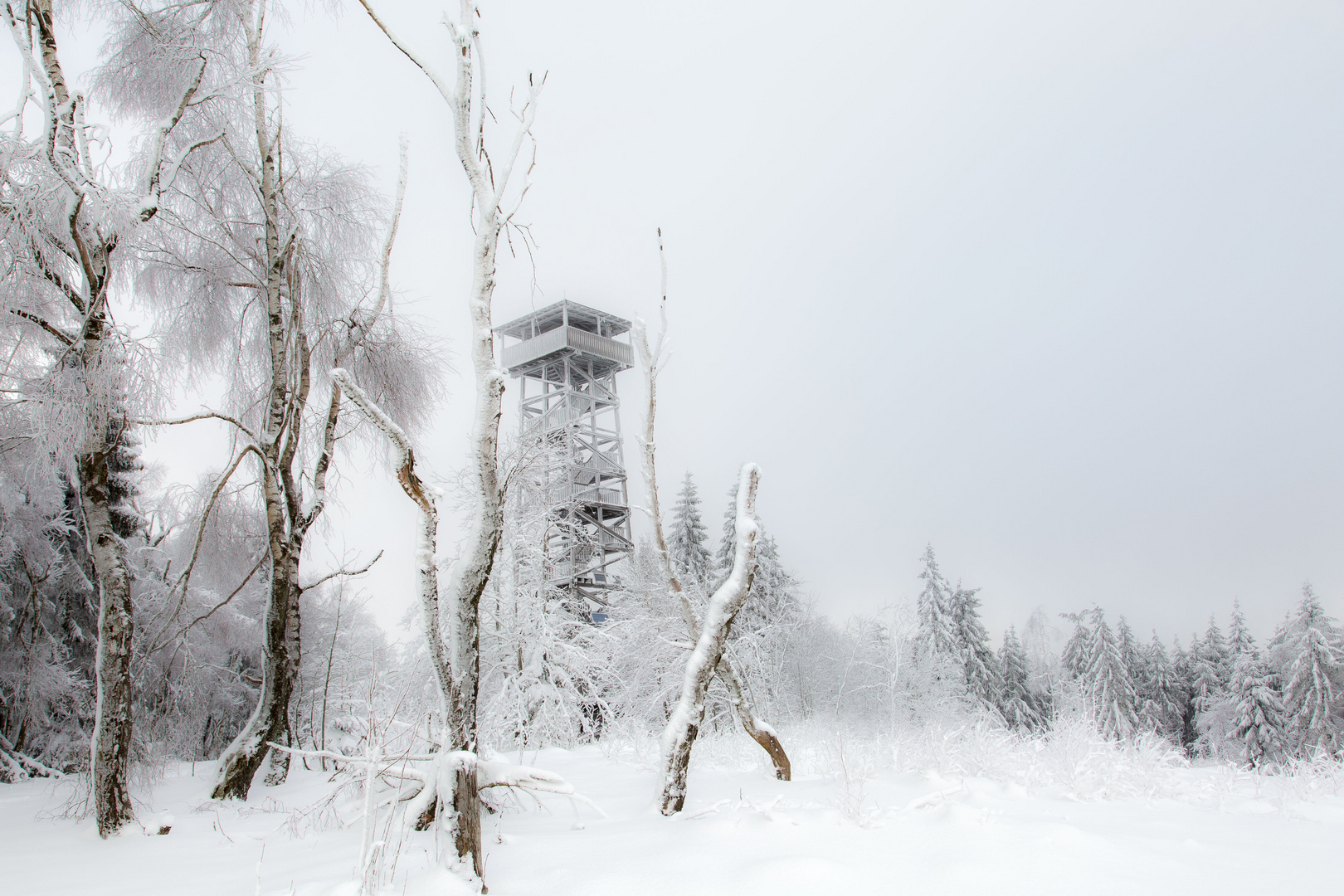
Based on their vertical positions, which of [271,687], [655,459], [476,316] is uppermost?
[476,316]

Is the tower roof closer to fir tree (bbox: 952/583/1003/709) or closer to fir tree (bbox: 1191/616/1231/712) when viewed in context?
fir tree (bbox: 952/583/1003/709)

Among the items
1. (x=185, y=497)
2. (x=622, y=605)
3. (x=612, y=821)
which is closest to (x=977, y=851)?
(x=612, y=821)

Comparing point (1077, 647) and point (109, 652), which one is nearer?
point (109, 652)

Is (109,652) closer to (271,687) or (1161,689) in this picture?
(271,687)

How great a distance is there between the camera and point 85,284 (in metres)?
5.27

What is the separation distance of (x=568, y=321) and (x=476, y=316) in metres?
28.6

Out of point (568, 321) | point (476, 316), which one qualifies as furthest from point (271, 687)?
point (568, 321)

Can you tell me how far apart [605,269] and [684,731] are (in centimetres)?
394

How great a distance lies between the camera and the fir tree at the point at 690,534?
2506cm

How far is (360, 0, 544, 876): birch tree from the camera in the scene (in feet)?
12.1

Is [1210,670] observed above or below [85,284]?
below

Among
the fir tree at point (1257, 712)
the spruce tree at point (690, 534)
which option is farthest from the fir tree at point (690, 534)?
the fir tree at point (1257, 712)

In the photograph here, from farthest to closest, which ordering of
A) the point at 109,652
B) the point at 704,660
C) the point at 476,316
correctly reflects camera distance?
1. the point at 109,652
2. the point at 704,660
3. the point at 476,316

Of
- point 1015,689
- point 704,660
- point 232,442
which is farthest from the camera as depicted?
point 1015,689
